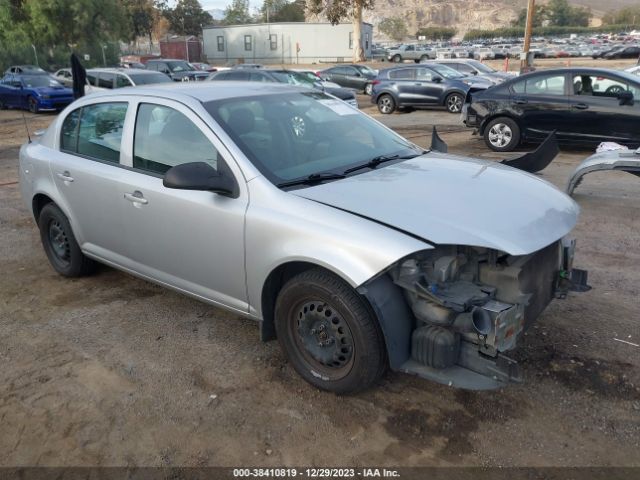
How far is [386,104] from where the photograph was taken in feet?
61.7

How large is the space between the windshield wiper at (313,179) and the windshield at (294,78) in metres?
14.1

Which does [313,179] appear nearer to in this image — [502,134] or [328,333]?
[328,333]

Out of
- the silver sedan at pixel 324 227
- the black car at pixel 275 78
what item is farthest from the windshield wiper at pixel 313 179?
the black car at pixel 275 78

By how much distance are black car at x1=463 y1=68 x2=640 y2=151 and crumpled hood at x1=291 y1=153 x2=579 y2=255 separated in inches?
289

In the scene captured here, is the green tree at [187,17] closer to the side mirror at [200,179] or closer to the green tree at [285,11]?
the green tree at [285,11]

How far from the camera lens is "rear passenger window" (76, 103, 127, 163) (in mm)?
4266

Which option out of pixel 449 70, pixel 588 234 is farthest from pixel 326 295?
pixel 449 70

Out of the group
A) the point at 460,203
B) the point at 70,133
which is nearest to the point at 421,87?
the point at 70,133

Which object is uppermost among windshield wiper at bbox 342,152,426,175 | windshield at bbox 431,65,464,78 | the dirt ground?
windshield at bbox 431,65,464,78

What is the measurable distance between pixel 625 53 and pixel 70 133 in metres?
50.6

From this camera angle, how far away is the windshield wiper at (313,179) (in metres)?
3.39

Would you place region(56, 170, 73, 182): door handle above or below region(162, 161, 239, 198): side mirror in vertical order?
below

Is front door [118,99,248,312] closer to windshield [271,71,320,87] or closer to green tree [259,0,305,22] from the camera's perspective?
windshield [271,71,320,87]

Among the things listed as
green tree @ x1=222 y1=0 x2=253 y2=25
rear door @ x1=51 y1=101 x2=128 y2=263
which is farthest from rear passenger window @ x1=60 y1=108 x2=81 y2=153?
green tree @ x1=222 y1=0 x2=253 y2=25
